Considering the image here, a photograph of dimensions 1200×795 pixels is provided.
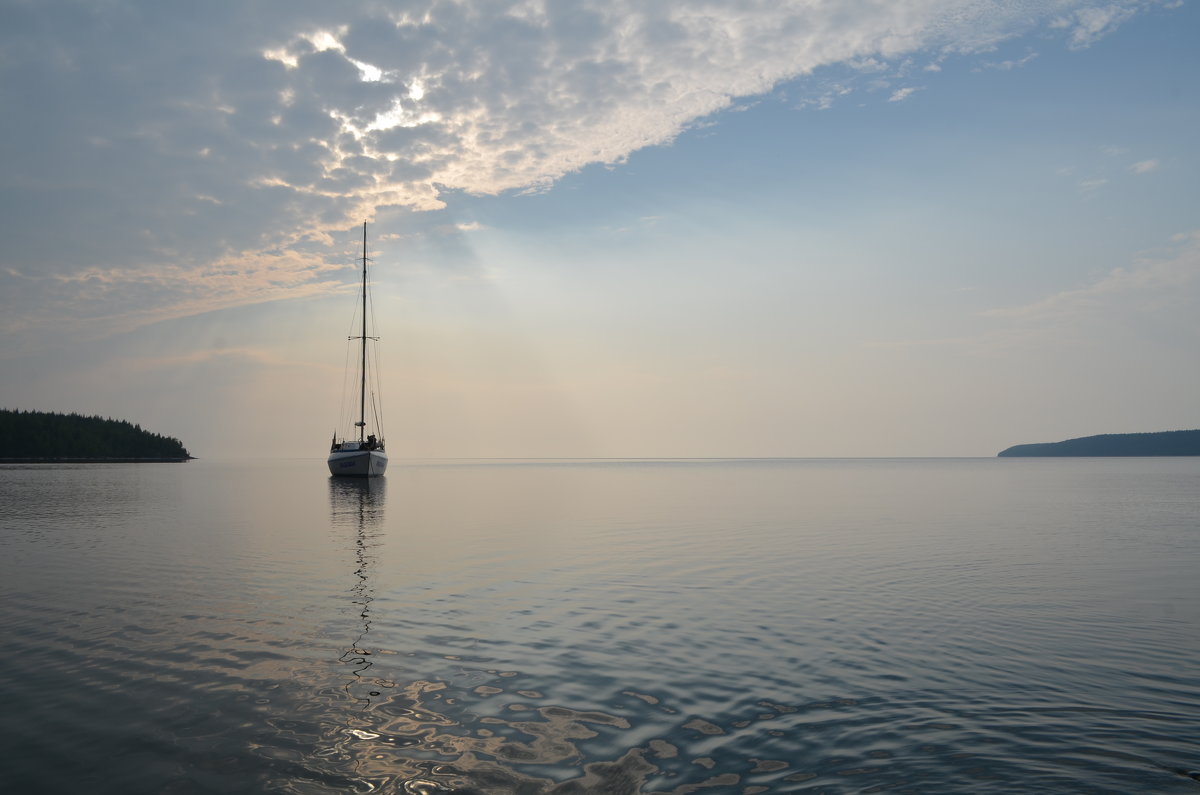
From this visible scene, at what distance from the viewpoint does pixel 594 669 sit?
1452 cm

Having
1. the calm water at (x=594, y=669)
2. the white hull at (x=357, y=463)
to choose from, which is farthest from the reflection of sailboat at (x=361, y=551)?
the white hull at (x=357, y=463)

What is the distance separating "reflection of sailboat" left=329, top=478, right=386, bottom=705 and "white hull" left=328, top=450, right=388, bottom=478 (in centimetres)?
2327

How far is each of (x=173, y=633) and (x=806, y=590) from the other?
18106 mm

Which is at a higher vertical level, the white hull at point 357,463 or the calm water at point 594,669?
the white hull at point 357,463

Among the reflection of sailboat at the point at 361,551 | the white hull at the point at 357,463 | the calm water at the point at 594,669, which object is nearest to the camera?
the calm water at the point at 594,669

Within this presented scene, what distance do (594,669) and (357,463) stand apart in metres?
93.8

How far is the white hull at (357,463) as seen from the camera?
101m

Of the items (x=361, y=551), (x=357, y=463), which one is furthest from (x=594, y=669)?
(x=357, y=463)

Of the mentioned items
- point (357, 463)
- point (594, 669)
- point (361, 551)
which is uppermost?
point (357, 463)

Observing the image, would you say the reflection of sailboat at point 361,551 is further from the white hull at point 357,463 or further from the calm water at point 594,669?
the white hull at point 357,463

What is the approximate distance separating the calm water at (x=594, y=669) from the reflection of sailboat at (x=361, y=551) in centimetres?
18

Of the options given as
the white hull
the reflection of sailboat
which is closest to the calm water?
the reflection of sailboat

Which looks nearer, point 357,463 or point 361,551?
point 361,551

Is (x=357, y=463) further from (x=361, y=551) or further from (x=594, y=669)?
(x=594, y=669)
